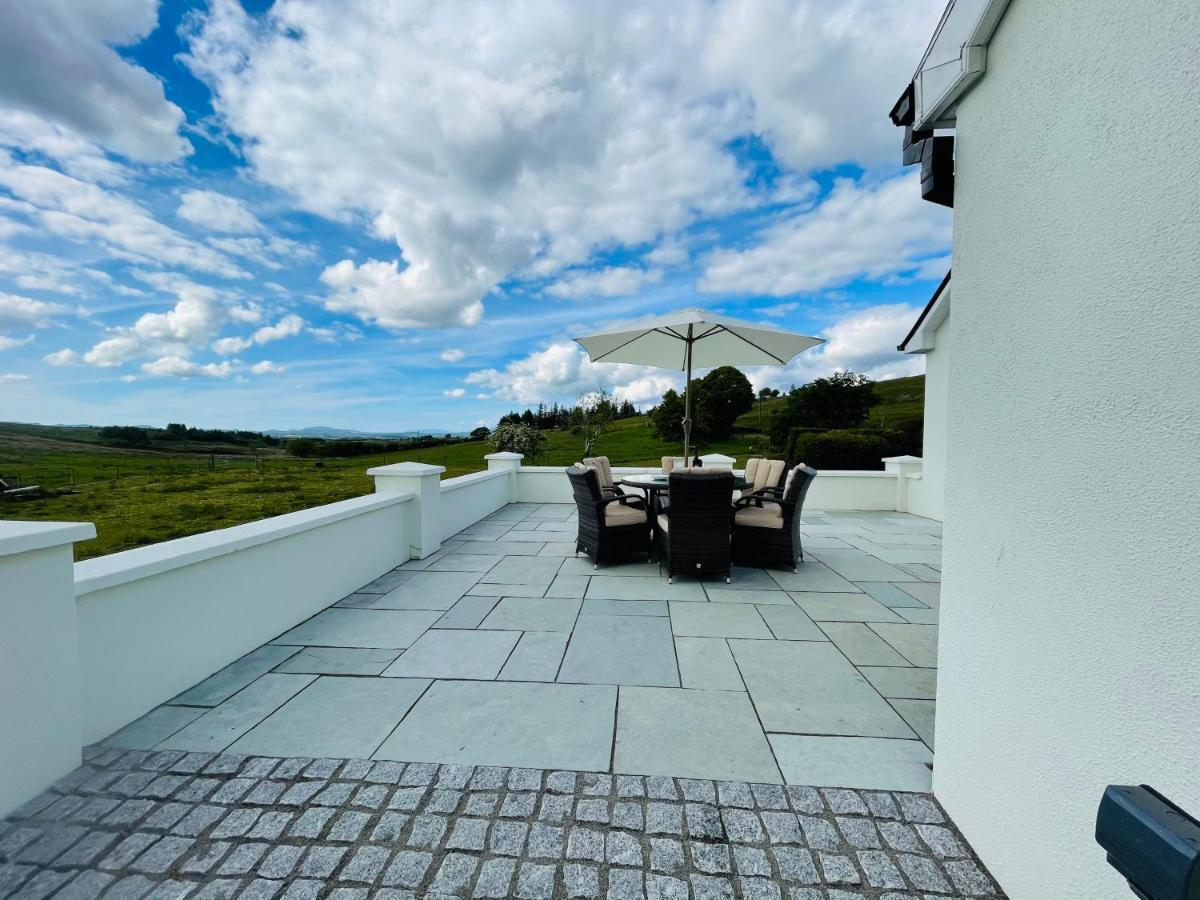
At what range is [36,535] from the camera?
69.4 inches

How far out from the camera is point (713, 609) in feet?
12.2

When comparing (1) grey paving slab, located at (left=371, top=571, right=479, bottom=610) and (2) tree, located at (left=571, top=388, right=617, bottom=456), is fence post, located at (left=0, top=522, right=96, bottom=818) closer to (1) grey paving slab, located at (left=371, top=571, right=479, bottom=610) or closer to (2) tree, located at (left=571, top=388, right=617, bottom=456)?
(1) grey paving slab, located at (left=371, top=571, right=479, bottom=610)

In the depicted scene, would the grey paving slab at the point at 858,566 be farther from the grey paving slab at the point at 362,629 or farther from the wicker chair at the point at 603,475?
the grey paving slab at the point at 362,629

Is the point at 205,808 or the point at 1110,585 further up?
the point at 1110,585

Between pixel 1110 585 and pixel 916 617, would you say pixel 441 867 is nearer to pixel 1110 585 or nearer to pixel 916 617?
pixel 1110 585

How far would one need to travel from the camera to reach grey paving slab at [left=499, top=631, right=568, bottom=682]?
2.69 metres

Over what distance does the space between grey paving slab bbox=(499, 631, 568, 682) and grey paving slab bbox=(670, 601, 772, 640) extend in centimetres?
84

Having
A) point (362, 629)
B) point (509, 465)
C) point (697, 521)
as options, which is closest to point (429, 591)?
point (362, 629)

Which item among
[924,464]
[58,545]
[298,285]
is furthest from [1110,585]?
[298,285]

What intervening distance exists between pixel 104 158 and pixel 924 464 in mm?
12747

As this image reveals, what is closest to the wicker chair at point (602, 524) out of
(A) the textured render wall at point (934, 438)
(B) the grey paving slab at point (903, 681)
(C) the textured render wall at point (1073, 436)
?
(B) the grey paving slab at point (903, 681)

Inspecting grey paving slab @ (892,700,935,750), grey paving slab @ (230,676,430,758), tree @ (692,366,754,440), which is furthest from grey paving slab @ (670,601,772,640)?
tree @ (692,366,754,440)

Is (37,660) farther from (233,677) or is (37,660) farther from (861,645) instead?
(861,645)

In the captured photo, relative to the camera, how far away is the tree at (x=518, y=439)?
540 inches
